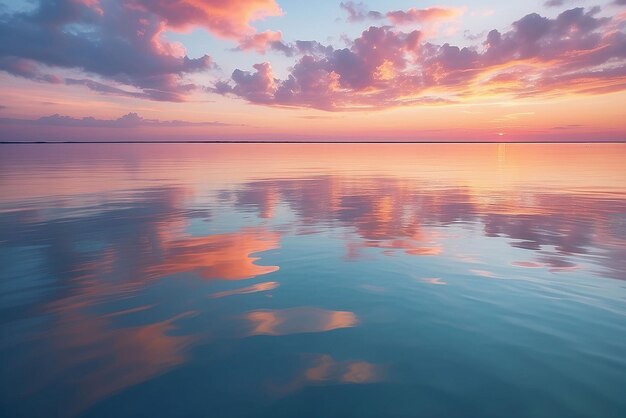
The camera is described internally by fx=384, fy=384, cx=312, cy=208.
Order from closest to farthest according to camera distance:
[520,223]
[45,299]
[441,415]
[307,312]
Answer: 1. [441,415]
2. [307,312]
3. [45,299]
4. [520,223]

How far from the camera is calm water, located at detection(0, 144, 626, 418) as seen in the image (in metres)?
5.85

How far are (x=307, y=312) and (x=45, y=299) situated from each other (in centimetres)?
647

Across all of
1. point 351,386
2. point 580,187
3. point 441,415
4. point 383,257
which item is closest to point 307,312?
point 351,386

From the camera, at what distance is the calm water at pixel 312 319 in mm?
5848

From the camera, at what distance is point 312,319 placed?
8438mm

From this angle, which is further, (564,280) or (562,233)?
(562,233)

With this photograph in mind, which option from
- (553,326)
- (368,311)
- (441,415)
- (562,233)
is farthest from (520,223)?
(441,415)

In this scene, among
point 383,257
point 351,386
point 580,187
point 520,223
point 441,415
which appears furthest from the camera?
point 580,187

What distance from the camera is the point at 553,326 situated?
798cm

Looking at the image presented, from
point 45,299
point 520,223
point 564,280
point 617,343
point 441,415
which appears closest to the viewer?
point 441,415

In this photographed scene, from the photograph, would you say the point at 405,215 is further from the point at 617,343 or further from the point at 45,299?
the point at 45,299

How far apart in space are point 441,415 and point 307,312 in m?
A: 3.90

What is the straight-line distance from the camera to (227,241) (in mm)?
15242

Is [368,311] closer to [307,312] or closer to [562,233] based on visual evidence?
[307,312]
